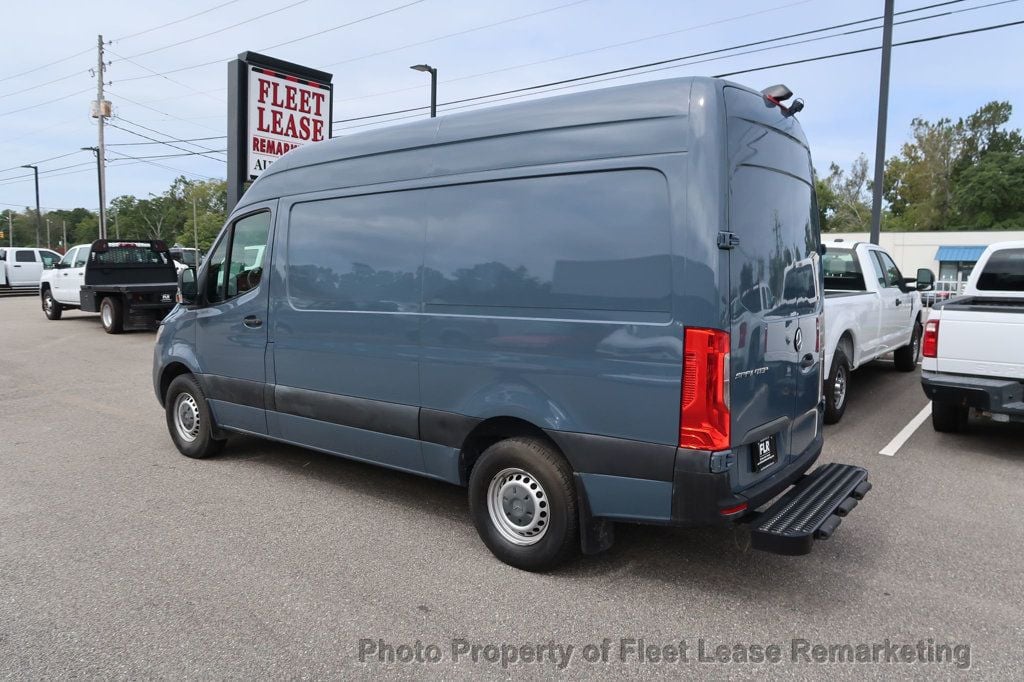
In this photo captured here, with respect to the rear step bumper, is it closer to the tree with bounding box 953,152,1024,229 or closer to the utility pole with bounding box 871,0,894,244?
the utility pole with bounding box 871,0,894,244

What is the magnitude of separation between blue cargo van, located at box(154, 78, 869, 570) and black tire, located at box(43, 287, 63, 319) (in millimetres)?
17605

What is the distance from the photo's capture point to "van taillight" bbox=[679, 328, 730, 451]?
329 centimetres

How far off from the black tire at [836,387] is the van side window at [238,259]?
5445 mm

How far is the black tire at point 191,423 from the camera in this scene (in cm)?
601

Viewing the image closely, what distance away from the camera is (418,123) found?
4.46 metres

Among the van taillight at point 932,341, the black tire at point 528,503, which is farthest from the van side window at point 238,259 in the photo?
the van taillight at point 932,341

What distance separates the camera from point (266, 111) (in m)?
11.5

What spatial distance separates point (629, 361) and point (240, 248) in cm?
353

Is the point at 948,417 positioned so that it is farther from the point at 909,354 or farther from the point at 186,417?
the point at 186,417

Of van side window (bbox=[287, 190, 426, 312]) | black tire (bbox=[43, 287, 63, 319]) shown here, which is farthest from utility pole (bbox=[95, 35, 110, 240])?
van side window (bbox=[287, 190, 426, 312])

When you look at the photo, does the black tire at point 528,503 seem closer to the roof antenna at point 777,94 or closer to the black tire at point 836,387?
the roof antenna at point 777,94

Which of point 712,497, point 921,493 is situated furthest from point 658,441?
point 921,493

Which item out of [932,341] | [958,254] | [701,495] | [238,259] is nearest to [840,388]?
[932,341]

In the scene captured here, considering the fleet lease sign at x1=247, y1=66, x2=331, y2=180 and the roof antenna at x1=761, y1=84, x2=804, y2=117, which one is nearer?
the roof antenna at x1=761, y1=84, x2=804, y2=117
